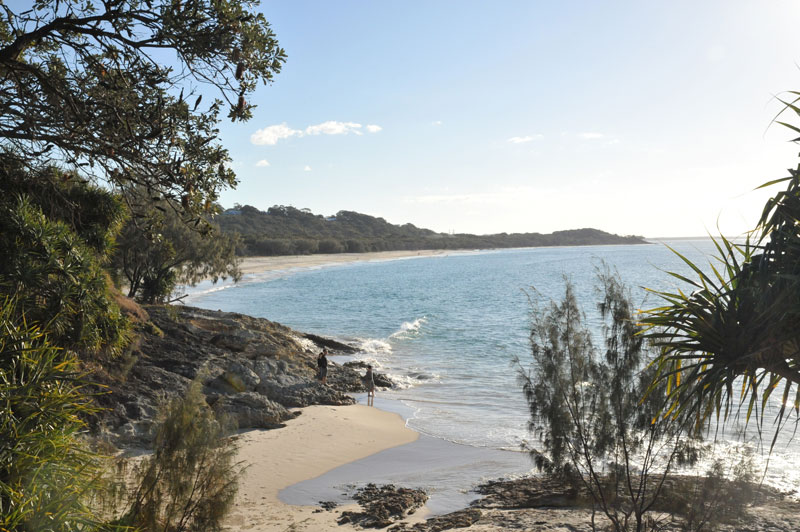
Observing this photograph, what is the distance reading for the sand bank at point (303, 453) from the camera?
32.9ft

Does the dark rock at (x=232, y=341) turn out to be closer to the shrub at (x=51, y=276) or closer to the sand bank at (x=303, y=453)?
the sand bank at (x=303, y=453)

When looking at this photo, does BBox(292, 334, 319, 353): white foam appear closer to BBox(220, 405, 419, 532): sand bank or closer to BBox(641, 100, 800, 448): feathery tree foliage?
BBox(220, 405, 419, 532): sand bank

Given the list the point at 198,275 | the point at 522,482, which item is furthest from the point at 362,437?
the point at 198,275

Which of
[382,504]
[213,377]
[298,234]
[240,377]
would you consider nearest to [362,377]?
[240,377]

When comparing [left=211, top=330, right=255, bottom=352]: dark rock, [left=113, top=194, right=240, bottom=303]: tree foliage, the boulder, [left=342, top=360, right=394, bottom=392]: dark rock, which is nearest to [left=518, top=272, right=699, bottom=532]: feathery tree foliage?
the boulder

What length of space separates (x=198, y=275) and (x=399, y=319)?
60.7 ft

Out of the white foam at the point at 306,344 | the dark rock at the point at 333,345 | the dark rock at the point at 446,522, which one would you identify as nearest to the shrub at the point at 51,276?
the dark rock at the point at 446,522

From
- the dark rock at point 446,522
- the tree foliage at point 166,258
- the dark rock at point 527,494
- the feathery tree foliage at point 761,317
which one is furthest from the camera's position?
the tree foliage at point 166,258

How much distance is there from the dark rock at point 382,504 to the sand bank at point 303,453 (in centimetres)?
36

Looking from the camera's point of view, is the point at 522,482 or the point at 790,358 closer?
the point at 790,358

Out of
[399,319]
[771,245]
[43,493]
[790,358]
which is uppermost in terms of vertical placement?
[771,245]

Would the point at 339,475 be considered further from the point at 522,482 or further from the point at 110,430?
the point at 110,430

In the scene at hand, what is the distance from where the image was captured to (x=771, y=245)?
5.90m

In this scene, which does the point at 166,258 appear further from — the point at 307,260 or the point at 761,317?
the point at 307,260
